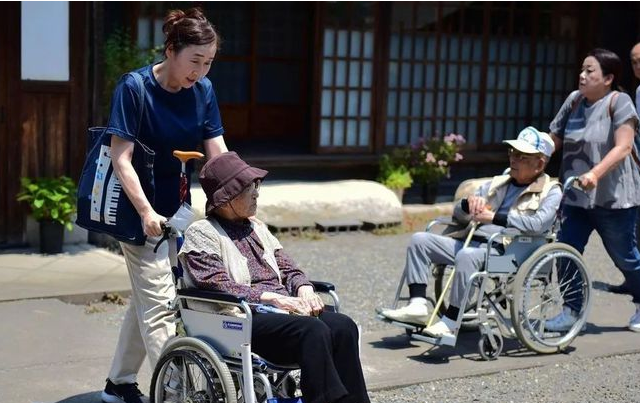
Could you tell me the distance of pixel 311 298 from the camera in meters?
4.11

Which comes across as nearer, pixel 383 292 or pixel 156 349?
pixel 156 349

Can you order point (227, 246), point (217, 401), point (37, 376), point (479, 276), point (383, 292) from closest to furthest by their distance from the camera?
point (217, 401) < point (227, 246) < point (37, 376) < point (479, 276) < point (383, 292)

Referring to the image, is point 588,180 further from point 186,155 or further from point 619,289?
point 186,155

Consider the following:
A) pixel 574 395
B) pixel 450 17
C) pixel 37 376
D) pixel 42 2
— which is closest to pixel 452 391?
pixel 574 395

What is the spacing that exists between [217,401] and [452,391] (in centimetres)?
169

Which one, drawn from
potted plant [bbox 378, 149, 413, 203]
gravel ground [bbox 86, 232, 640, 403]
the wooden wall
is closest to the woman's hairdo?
gravel ground [bbox 86, 232, 640, 403]

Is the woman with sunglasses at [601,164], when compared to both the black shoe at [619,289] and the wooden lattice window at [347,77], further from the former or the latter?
the wooden lattice window at [347,77]

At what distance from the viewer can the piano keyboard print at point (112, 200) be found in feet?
13.9

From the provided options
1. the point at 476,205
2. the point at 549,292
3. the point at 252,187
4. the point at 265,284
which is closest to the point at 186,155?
the point at 252,187

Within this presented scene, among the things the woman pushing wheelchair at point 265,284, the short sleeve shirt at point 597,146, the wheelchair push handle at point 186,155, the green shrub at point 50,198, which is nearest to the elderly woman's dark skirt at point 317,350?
the woman pushing wheelchair at point 265,284

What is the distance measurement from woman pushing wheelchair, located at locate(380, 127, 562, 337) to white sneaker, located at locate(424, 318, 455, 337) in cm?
5

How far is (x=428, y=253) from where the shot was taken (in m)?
5.67

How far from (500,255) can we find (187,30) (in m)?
2.34

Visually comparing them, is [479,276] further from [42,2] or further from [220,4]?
[220,4]
